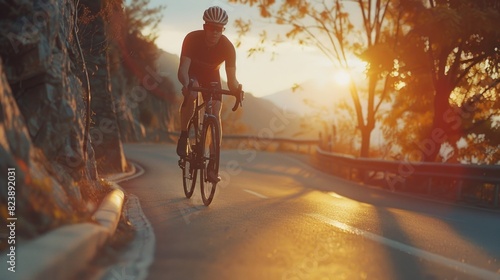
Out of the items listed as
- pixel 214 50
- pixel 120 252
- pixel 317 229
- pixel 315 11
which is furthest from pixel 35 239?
pixel 315 11

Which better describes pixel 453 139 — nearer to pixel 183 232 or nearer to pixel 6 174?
pixel 183 232

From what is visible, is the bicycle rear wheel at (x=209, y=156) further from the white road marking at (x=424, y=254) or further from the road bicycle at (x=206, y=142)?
the white road marking at (x=424, y=254)

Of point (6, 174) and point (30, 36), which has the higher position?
point (30, 36)

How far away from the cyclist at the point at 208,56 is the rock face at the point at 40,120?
1508mm

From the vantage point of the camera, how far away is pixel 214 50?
796 centimetres

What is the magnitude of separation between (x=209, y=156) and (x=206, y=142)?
0.75 ft

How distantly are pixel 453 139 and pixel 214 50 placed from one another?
12545 mm

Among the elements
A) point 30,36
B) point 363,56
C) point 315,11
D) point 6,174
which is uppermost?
point 315,11

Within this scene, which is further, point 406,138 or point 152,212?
point 406,138

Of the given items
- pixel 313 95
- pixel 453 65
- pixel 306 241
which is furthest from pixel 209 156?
pixel 313 95

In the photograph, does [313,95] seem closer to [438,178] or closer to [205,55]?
[438,178]

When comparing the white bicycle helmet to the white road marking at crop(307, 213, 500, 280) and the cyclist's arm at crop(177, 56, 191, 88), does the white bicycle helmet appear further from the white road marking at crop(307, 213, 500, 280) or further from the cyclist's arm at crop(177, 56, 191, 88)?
the white road marking at crop(307, 213, 500, 280)

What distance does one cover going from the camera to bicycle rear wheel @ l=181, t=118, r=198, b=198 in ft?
27.5

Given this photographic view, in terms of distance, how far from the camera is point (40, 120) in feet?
18.0
